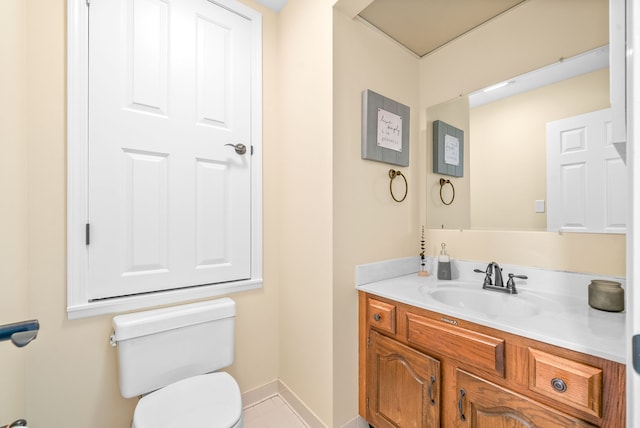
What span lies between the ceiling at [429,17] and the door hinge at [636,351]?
1638mm

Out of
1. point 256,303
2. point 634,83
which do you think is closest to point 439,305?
point 634,83

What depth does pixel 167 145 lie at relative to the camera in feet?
4.56

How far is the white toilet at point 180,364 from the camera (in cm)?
103

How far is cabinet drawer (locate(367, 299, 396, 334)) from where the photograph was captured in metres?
1.29

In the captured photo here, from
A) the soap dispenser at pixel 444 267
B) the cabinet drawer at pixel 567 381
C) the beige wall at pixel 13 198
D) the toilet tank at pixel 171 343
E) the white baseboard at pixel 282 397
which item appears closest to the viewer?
the cabinet drawer at pixel 567 381

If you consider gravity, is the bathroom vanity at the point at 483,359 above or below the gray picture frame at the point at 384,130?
below

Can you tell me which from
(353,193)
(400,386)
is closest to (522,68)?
(353,193)

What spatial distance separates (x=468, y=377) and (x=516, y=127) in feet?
4.06

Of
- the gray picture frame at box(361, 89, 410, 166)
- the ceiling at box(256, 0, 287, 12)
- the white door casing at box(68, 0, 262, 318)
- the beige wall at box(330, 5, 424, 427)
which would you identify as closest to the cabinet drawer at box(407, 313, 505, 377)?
the beige wall at box(330, 5, 424, 427)

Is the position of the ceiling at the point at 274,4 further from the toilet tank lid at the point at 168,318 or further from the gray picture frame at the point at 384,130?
the toilet tank lid at the point at 168,318

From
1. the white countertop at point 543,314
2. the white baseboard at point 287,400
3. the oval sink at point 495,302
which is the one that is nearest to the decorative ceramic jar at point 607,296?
the white countertop at point 543,314

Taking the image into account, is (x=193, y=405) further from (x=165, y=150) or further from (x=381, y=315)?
(x=165, y=150)

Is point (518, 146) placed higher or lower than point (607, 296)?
higher

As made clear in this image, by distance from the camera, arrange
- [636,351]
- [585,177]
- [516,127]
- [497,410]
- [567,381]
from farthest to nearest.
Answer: [516,127], [585,177], [497,410], [567,381], [636,351]
